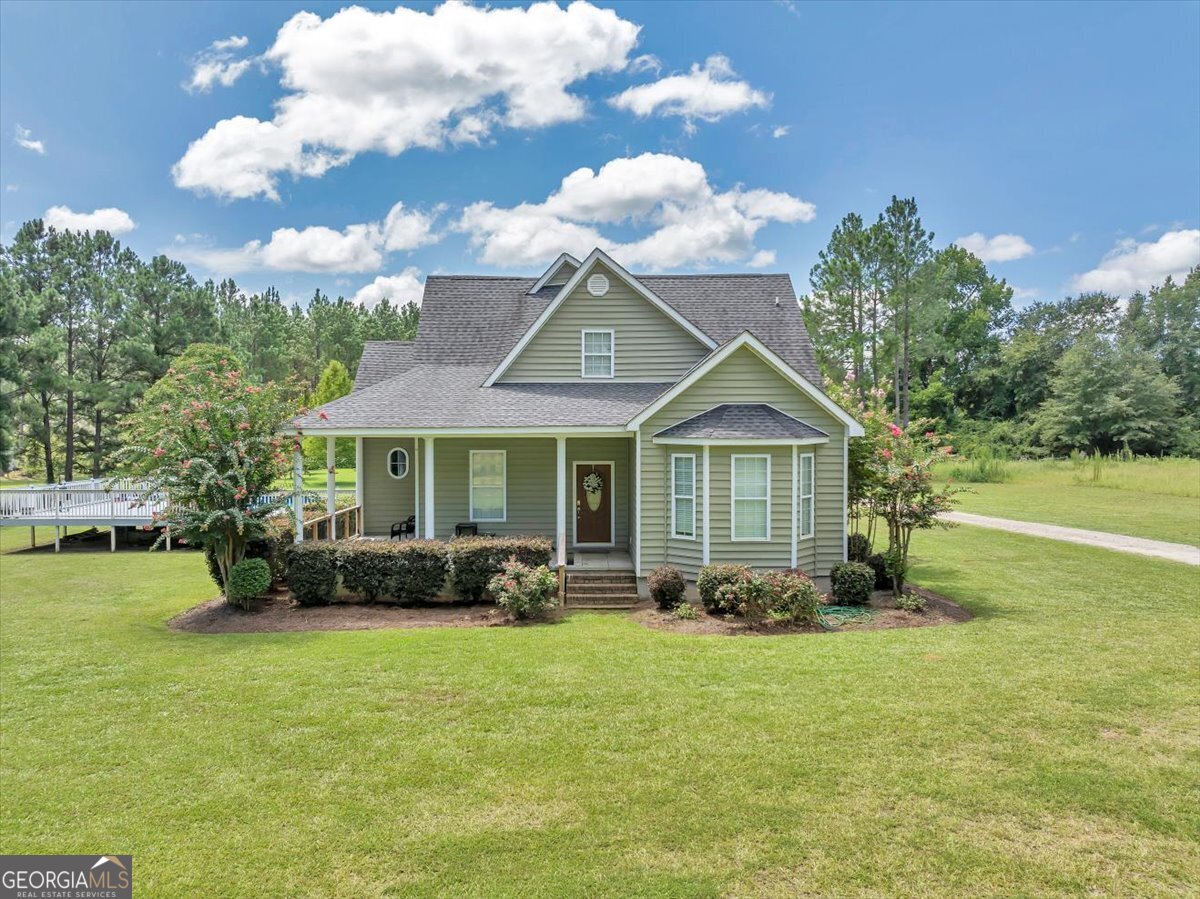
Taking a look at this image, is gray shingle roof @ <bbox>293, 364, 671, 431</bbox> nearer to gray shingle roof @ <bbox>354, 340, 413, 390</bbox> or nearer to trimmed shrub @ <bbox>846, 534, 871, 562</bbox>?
gray shingle roof @ <bbox>354, 340, 413, 390</bbox>

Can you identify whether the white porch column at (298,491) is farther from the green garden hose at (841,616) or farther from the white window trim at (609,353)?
the green garden hose at (841,616)

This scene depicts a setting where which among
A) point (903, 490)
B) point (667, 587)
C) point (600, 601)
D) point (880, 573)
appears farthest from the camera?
point (880, 573)

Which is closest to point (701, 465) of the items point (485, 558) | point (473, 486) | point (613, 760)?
point (485, 558)

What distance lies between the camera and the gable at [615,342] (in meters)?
16.0

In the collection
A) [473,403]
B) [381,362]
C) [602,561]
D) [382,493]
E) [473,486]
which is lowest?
[602,561]

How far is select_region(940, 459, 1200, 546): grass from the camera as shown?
20922mm

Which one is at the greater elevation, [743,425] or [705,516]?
[743,425]

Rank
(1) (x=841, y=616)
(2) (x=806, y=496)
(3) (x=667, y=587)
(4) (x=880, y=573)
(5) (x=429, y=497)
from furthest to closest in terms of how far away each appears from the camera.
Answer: (5) (x=429, y=497) < (4) (x=880, y=573) < (2) (x=806, y=496) < (3) (x=667, y=587) < (1) (x=841, y=616)

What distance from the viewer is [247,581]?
1186cm

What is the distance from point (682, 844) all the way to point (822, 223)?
129 feet

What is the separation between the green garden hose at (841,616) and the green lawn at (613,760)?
1051 millimetres

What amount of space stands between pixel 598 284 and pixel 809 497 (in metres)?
7.30

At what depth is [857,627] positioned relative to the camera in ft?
35.4

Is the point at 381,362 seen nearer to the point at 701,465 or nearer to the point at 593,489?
the point at 593,489
